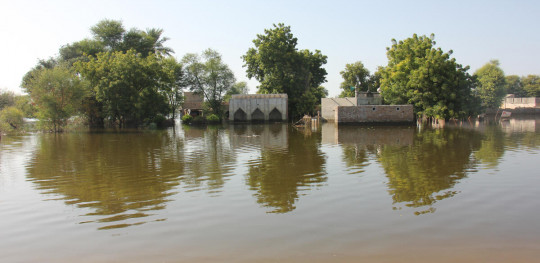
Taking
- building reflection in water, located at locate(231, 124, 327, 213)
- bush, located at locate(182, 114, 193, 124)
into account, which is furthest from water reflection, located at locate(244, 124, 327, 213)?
bush, located at locate(182, 114, 193, 124)

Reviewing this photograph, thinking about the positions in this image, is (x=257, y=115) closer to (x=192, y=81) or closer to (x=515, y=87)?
(x=192, y=81)

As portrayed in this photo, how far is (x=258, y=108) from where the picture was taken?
48.3 meters

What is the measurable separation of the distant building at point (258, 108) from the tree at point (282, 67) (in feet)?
6.73

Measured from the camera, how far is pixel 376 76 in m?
59.2

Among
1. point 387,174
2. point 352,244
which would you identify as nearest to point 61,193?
point 352,244

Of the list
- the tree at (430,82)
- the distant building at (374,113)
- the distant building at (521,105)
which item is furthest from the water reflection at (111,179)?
the distant building at (521,105)

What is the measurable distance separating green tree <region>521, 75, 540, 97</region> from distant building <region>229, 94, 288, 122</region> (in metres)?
51.1

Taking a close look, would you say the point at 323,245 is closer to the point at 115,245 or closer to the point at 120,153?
the point at 115,245

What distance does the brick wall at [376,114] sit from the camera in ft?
120

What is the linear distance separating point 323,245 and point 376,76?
56855mm

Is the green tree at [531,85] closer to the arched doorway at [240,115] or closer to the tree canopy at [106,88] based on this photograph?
the arched doorway at [240,115]

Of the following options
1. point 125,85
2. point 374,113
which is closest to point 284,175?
point 374,113

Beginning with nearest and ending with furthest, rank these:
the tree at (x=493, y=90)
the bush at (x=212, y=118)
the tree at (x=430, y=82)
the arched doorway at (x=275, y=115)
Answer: the tree at (x=430, y=82) → the bush at (x=212, y=118) → the arched doorway at (x=275, y=115) → the tree at (x=493, y=90)

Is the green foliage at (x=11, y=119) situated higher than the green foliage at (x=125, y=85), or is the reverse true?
the green foliage at (x=125, y=85)
